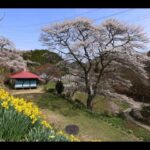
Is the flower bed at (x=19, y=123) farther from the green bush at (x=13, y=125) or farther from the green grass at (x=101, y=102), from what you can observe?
the green grass at (x=101, y=102)

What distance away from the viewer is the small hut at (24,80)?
24900 mm

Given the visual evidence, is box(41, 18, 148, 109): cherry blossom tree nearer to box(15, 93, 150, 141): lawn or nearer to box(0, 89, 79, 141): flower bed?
box(15, 93, 150, 141): lawn

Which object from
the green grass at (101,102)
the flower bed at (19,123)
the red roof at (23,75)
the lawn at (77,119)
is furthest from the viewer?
the red roof at (23,75)

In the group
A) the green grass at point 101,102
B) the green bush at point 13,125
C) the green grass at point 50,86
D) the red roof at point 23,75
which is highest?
the green bush at point 13,125

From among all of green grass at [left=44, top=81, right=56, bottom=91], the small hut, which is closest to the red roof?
the small hut

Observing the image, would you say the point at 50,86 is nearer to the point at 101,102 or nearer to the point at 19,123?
the point at 101,102

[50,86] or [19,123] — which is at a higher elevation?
[19,123]

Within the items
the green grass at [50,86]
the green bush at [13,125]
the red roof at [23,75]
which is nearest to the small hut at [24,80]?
the red roof at [23,75]

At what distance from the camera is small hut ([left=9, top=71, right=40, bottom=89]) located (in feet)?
81.7

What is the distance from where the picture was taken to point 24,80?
2627cm

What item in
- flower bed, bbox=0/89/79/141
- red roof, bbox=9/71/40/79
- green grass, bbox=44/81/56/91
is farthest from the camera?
red roof, bbox=9/71/40/79

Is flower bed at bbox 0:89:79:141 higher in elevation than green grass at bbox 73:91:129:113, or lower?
higher

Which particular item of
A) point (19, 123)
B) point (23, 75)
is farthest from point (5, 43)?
point (19, 123)

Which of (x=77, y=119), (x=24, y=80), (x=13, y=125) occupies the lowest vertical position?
(x=77, y=119)
